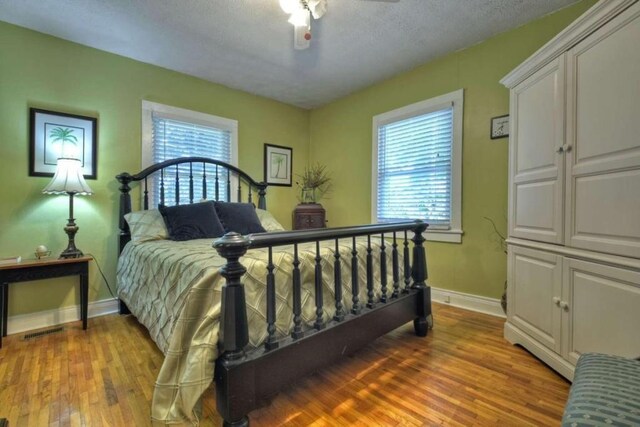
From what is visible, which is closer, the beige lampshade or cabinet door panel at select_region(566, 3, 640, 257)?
cabinet door panel at select_region(566, 3, 640, 257)

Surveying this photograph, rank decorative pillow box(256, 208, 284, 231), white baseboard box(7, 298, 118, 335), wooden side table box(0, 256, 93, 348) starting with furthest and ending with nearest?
decorative pillow box(256, 208, 284, 231) → white baseboard box(7, 298, 118, 335) → wooden side table box(0, 256, 93, 348)

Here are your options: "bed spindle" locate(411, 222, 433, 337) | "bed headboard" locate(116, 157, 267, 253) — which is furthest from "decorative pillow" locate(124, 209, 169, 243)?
"bed spindle" locate(411, 222, 433, 337)

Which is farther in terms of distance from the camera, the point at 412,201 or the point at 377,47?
the point at 412,201

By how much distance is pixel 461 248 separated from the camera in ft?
9.29

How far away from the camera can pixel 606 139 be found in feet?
4.62

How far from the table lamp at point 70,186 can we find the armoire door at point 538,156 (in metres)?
3.33

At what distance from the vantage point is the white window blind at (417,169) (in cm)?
295

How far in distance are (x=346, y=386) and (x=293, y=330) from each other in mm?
491

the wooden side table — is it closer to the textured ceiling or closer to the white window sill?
the textured ceiling

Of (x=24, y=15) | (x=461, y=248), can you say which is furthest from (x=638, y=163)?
(x=24, y=15)

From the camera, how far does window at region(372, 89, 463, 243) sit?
9.36 ft

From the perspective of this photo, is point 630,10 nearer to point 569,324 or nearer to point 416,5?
point 416,5

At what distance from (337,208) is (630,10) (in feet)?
10.2

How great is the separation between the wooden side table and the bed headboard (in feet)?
1.35
